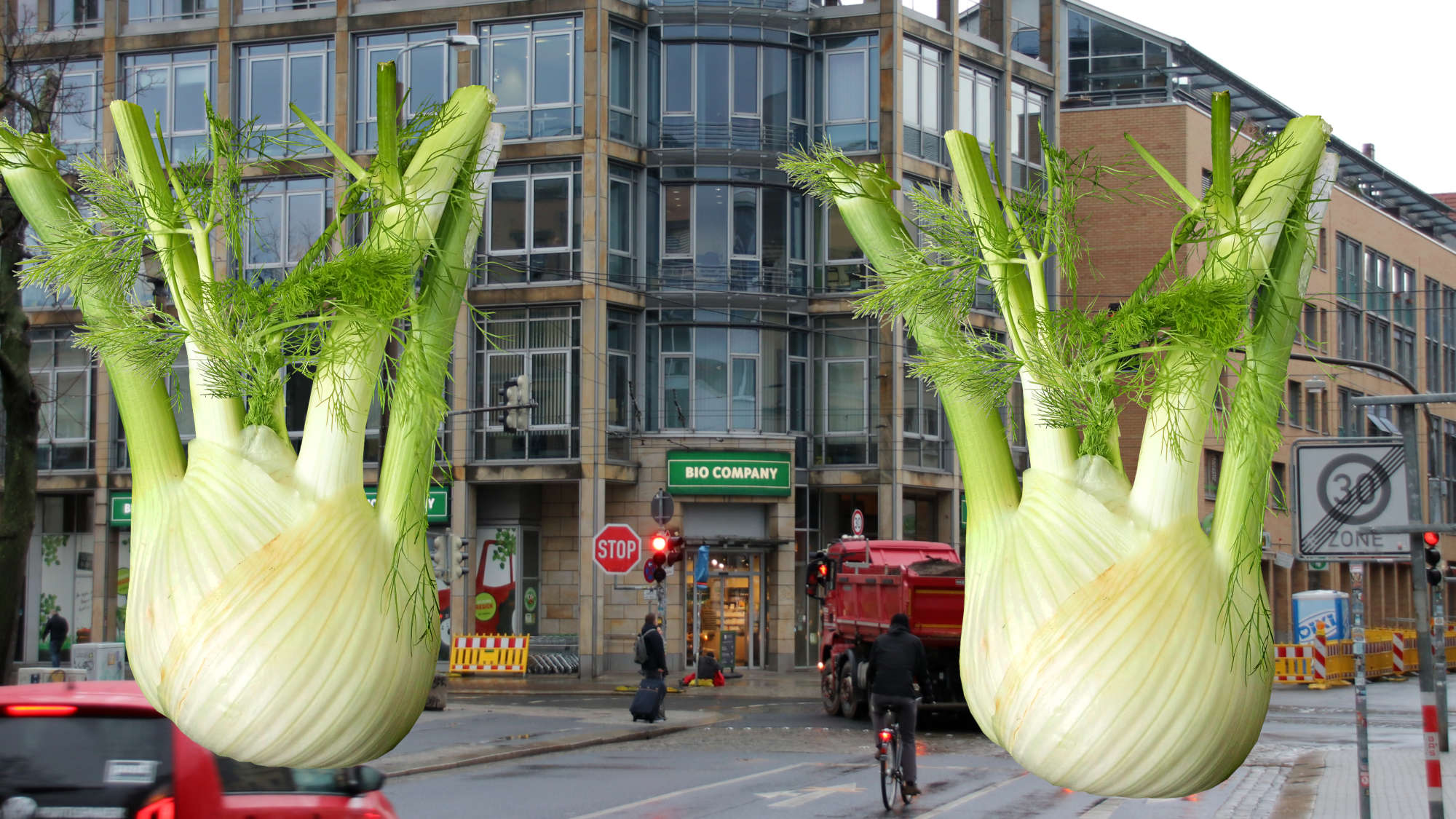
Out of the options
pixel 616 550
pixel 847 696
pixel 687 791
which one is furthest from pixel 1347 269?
pixel 616 550

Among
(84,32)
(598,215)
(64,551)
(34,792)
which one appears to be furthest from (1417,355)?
(64,551)

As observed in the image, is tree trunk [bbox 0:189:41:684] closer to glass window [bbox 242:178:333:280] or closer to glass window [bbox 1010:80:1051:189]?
glass window [bbox 242:178:333:280]

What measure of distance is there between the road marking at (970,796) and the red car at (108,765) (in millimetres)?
10582

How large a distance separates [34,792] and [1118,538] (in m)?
8.43

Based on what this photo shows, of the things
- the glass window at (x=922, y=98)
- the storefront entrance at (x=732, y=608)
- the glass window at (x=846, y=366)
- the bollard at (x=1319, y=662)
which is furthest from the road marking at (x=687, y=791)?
the bollard at (x=1319, y=662)

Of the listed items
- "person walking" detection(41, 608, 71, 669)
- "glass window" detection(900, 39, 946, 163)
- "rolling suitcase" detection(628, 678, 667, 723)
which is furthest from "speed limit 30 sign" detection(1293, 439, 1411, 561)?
"person walking" detection(41, 608, 71, 669)

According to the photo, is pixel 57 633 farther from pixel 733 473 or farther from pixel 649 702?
pixel 649 702

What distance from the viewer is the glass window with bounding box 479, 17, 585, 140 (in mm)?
2979

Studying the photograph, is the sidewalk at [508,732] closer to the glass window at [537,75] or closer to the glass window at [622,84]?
the glass window at [622,84]

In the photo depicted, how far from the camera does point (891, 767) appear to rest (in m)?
18.9

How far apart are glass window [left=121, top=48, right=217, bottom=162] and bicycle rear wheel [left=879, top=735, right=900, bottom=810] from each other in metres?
16.8

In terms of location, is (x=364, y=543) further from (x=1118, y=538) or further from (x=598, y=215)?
(x=598, y=215)

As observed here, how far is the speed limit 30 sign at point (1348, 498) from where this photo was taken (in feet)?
12.2

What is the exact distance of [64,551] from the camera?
46.0 metres
